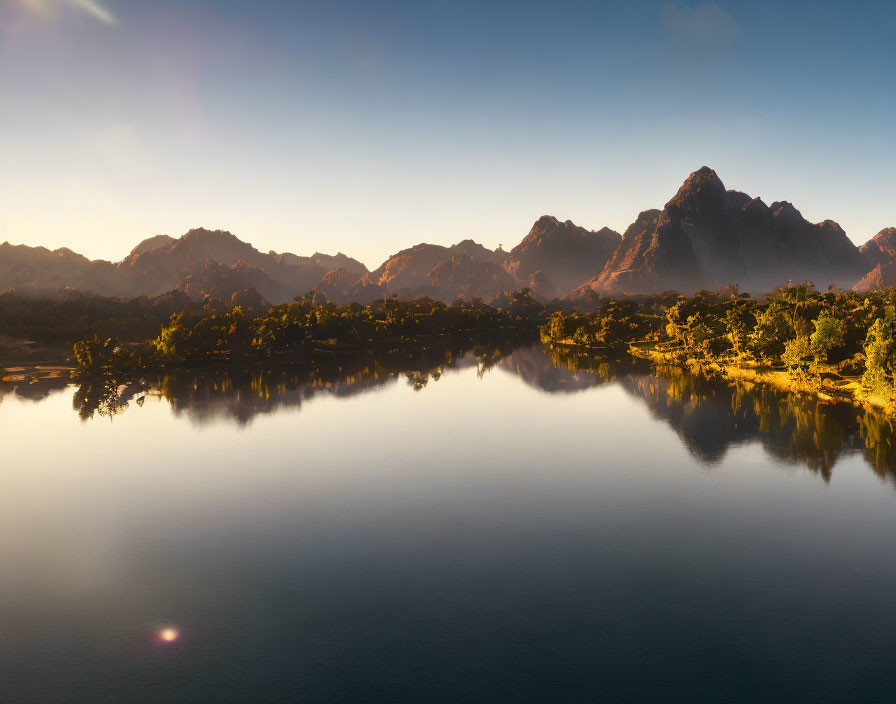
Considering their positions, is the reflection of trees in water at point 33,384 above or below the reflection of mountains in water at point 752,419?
below

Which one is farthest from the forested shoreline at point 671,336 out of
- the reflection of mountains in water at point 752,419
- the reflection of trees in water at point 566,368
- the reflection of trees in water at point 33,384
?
the reflection of trees in water at point 566,368

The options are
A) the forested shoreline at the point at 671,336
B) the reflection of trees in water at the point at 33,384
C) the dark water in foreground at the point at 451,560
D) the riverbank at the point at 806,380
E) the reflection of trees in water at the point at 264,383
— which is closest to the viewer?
the dark water in foreground at the point at 451,560

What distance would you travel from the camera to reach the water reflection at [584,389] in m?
61.8

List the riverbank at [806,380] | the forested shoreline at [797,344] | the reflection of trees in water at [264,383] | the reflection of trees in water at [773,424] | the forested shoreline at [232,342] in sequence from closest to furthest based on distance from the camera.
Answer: the reflection of trees in water at [773,424] → the forested shoreline at [797,344] → the riverbank at [806,380] → the reflection of trees in water at [264,383] → the forested shoreline at [232,342]

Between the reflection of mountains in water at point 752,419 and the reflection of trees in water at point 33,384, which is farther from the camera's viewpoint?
the reflection of trees in water at point 33,384

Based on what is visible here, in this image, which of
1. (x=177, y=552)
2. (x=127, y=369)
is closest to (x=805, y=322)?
(x=177, y=552)

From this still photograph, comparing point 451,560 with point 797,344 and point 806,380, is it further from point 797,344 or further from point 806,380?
point 806,380

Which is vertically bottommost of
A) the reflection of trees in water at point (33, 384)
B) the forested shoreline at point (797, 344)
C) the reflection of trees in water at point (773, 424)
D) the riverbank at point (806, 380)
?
the reflection of trees in water at point (33, 384)

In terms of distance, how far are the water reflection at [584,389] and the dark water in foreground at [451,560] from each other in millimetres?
915

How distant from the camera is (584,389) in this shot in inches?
4048

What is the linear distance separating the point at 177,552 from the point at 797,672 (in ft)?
124

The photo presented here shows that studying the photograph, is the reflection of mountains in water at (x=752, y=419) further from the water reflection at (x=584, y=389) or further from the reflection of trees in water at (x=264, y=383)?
the reflection of trees in water at (x=264, y=383)

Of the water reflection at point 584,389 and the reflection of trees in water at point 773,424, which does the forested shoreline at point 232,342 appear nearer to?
the water reflection at point 584,389

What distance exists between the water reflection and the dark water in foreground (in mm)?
915
